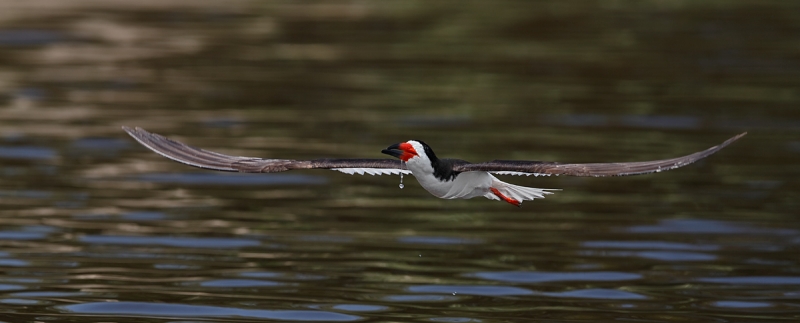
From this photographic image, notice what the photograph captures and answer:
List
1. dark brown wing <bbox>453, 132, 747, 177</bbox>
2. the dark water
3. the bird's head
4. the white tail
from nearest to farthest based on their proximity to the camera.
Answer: dark brown wing <bbox>453, 132, 747, 177</bbox>, the bird's head, the white tail, the dark water

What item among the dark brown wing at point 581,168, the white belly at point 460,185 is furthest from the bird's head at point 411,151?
the dark brown wing at point 581,168

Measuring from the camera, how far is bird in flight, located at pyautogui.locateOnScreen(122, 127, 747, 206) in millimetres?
8773

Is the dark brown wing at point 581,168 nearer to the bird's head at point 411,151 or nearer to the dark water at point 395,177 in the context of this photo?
the bird's head at point 411,151

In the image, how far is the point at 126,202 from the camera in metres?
16.2

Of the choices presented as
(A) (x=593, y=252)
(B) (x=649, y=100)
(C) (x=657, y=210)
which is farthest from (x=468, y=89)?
(A) (x=593, y=252)

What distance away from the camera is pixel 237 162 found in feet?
31.7

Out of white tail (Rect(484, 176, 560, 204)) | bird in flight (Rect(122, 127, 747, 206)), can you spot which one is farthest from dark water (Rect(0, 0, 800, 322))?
bird in flight (Rect(122, 127, 747, 206))

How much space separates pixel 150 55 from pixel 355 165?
19.4 m

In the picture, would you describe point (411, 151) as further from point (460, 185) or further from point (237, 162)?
point (237, 162)

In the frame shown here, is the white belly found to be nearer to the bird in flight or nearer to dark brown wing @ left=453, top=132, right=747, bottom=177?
the bird in flight

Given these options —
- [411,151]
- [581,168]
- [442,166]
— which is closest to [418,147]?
[411,151]

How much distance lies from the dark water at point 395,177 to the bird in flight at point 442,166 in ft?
7.68

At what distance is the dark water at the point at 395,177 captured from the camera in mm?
12617

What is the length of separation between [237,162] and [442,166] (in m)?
1.41
